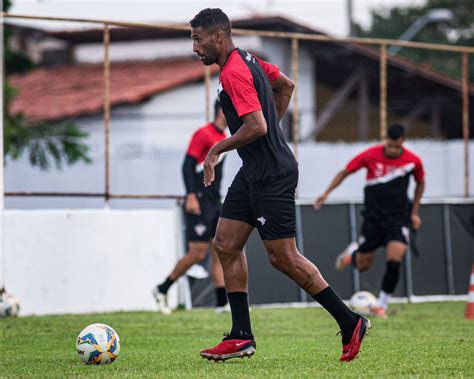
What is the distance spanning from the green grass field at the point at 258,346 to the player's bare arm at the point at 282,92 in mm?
1734

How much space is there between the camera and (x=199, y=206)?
13.1 metres

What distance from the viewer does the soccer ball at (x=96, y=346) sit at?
7.75m

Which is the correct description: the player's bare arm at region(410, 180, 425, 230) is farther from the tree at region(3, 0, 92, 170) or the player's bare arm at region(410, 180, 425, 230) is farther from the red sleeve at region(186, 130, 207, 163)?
the tree at region(3, 0, 92, 170)

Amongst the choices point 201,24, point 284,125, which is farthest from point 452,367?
point 284,125

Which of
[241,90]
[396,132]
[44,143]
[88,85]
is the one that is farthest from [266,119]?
[88,85]

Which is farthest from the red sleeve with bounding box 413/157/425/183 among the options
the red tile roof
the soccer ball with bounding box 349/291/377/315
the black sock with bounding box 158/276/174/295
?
the red tile roof

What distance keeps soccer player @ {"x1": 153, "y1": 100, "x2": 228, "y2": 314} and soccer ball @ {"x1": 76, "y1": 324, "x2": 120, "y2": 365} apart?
4877 millimetres

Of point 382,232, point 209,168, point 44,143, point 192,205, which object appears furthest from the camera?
point 44,143

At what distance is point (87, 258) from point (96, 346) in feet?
18.5

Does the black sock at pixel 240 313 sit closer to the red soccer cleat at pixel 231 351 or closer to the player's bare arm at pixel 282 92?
the red soccer cleat at pixel 231 351

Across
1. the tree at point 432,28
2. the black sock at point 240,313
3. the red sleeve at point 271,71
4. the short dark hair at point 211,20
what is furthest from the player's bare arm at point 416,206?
the tree at point 432,28

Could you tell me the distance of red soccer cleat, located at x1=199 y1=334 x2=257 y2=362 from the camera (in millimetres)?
7734

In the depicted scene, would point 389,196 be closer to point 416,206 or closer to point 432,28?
point 416,206

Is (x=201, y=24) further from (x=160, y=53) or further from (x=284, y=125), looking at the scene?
(x=160, y=53)
